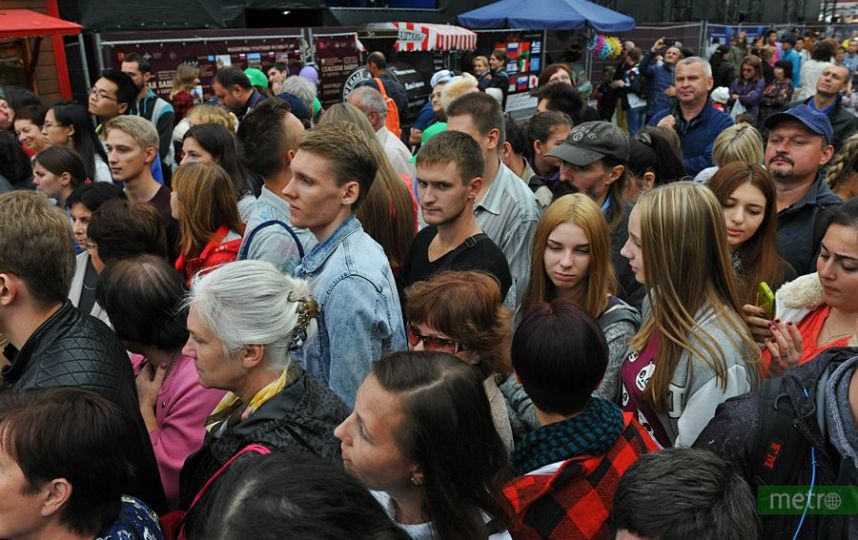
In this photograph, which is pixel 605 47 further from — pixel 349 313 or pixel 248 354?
pixel 248 354

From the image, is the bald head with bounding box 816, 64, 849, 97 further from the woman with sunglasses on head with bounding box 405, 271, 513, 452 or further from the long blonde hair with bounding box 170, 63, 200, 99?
the long blonde hair with bounding box 170, 63, 200, 99

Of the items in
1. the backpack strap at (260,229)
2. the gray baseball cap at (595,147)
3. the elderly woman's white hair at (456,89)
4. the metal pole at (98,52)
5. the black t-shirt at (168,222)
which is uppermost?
the metal pole at (98,52)

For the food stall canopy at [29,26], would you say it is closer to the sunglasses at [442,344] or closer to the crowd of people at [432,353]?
the crowd of people at [432,353]

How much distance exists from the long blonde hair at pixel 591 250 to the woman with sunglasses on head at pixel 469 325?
56cm

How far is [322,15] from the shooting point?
12648 mm

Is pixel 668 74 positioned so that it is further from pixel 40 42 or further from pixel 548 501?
pixel 548 501

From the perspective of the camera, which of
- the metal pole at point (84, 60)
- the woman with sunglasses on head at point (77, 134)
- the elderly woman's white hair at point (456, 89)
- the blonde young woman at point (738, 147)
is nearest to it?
the blonde young woman at point (738, 147)

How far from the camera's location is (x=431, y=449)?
167 cm

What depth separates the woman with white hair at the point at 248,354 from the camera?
203 cm

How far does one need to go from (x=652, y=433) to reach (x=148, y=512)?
1.72m

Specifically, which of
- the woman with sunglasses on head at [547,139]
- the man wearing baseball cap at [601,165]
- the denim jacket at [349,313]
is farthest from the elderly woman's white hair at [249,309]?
the woman with sunglasses on head at [547,139]

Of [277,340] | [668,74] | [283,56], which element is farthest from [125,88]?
[668,74]

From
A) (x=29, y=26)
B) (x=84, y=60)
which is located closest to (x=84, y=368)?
(x=29, y=26)

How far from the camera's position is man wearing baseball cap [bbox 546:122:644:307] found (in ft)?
13.3
